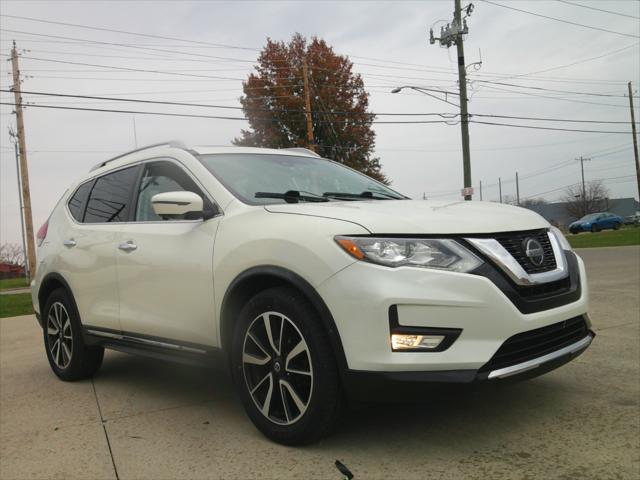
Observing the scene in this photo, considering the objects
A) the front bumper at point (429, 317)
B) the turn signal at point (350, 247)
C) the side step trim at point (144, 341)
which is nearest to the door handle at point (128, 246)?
the side step trim at point (144, 341)

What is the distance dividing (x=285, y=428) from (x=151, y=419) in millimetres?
1151

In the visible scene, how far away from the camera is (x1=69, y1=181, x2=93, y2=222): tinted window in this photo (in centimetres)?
481

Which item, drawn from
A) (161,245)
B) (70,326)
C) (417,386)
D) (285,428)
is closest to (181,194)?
(161,245)

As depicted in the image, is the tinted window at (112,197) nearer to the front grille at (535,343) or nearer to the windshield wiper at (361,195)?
the windshield wiper at (361,195)

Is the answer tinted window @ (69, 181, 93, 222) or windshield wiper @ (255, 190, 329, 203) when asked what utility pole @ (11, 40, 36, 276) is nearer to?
tinted window @ (69, 181, 93, 222)

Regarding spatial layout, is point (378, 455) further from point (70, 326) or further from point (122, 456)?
point (70, 326)

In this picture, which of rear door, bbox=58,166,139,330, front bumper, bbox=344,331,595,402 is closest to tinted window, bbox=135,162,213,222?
rear door, bbox=58,166,139,330

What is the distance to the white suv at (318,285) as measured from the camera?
249cm

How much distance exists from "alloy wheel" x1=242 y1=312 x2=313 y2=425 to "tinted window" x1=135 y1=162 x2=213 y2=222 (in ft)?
3.74

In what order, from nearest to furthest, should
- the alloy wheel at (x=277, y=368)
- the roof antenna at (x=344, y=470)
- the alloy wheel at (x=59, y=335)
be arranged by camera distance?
1. the roof antenna at (x=344, y=470)
2. the alloy wheel at (x=277, y=368)
3. the alloy wheel at (x=59, y=335)

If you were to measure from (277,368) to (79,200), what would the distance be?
9.79 ft

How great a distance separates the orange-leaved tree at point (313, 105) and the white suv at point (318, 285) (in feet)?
83.0

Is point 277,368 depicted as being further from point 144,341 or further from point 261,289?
point 144,341

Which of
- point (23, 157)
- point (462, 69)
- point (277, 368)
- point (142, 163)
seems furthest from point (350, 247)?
point (23, 157)
